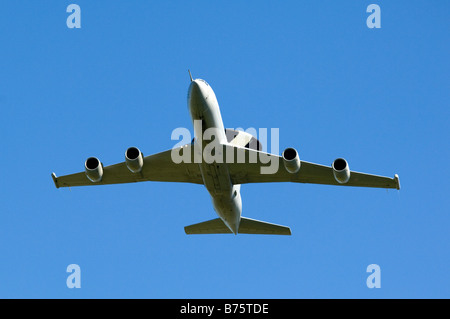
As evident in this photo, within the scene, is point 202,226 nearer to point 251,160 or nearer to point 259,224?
point 259,224

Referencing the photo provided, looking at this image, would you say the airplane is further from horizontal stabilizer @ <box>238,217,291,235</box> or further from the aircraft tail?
Result: the aircraft tail

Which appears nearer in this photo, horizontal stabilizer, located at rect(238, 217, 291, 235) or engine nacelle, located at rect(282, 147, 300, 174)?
engine nacelle, located at rect(282, 147, 300, 174)

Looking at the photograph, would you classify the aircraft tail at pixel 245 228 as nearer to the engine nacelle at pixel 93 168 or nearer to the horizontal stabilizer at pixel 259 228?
the horizontal stabilizer at pixel 259 228

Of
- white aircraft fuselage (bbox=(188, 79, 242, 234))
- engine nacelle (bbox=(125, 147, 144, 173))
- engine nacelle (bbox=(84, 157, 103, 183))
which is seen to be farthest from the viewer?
engine nacelle (bbox=(84, 157, 103, 183))

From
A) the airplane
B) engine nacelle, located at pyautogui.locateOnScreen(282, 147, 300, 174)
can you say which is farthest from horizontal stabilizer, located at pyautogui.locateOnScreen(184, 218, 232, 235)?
engine nacelle, located at pyautogui.locateOnScreen(282, 147, 300, 174)

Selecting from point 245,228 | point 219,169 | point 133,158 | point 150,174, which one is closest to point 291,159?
point 219,169

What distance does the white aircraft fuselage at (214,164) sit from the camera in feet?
113

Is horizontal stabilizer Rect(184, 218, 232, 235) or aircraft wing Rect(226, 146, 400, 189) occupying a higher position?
aircraft wing Rect(226, 146, 400, 189)

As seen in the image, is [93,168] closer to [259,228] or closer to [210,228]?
[210,228]

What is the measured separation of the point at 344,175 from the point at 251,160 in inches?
202

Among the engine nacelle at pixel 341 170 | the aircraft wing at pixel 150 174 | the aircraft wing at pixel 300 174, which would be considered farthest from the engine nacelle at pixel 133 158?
the engine nacelle at pixel 341 170

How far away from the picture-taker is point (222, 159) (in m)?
36.1

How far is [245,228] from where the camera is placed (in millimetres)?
41875

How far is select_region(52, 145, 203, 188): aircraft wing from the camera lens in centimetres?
3878
